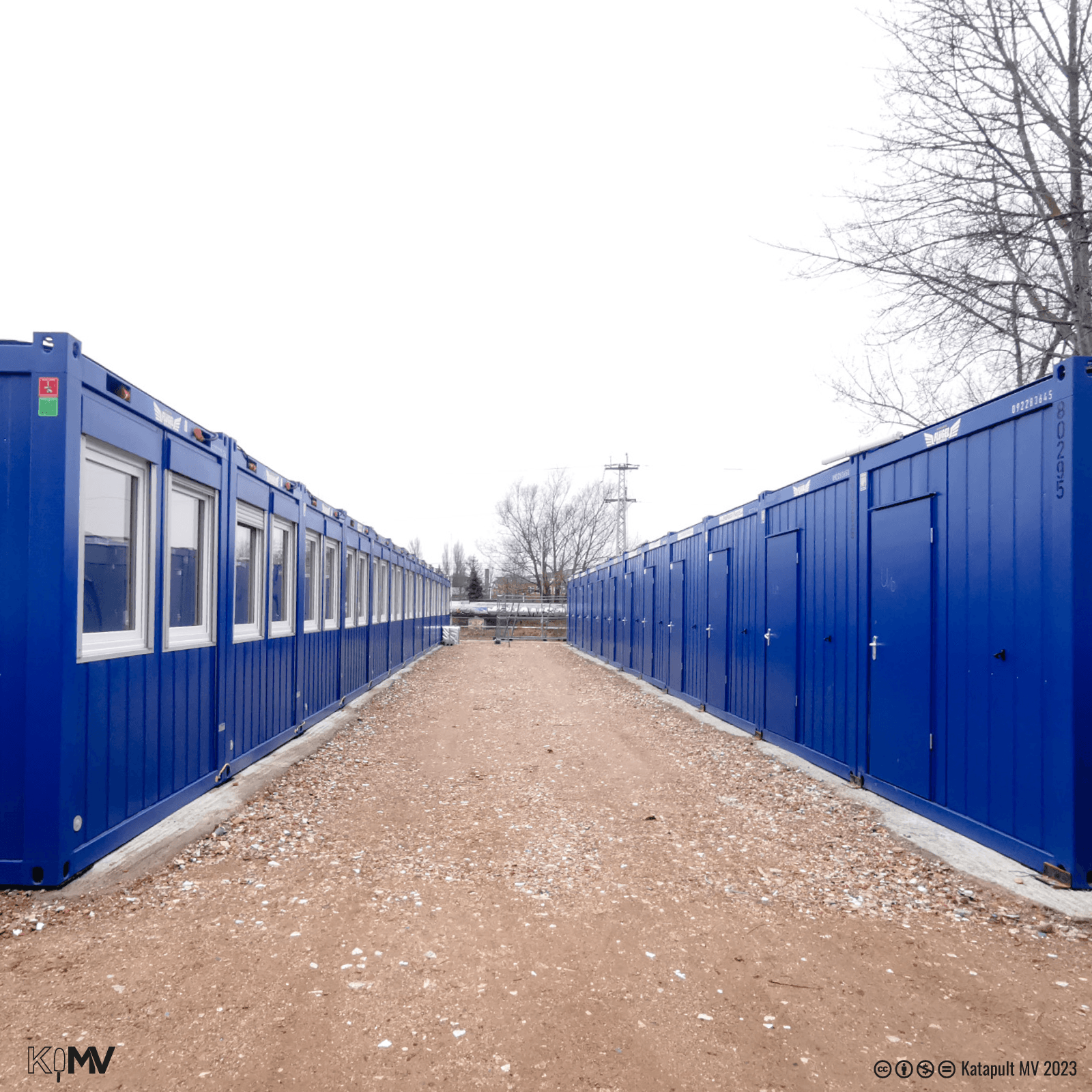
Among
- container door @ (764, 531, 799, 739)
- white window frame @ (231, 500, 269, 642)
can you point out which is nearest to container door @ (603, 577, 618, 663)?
container door @ (764, 531, 799, 739)

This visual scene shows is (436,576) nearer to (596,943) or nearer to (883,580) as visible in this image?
(883,580)

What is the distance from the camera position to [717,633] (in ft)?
35.6

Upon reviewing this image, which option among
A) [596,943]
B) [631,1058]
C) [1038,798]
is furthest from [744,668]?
[631,1058]

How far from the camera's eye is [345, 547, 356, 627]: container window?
1141cm

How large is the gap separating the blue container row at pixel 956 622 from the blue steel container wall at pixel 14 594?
5.37 m

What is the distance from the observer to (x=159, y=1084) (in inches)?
87.9

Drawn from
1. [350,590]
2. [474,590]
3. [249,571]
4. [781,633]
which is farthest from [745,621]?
[474,590]

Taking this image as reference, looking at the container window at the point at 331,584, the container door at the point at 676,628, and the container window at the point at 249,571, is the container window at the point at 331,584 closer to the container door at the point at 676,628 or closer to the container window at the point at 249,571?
the container window at the point at 249,571

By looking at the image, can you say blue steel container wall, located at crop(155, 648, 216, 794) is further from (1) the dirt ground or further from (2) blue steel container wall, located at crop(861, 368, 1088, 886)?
(2) blue steel container wall, located at crop(861, 368, 1088, 886)

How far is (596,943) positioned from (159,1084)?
5.84 ft

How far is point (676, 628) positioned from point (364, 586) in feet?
19.3

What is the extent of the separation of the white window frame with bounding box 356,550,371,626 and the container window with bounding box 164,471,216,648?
21.9 ft

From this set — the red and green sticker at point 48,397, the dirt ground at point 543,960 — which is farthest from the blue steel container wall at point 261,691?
the red and green sticker at point 48,397

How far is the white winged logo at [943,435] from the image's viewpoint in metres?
5.02
